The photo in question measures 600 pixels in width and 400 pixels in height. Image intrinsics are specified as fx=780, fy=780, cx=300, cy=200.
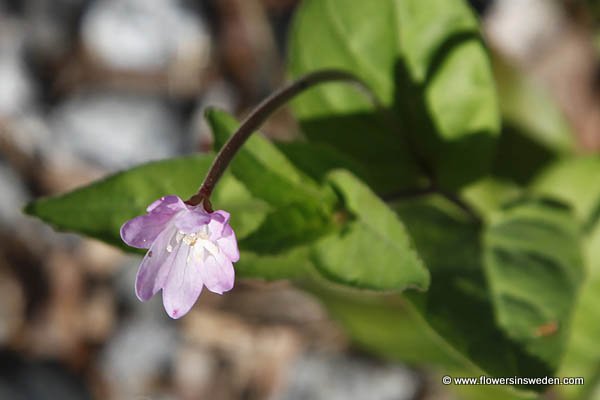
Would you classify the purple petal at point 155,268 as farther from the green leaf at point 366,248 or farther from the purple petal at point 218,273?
the green leaf at point 366,248

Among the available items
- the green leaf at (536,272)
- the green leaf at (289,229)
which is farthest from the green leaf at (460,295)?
the green leaf at (289,229)

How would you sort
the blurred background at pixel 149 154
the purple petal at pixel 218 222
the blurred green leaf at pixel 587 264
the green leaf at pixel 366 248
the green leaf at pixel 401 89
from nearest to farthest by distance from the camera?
the purple petal at pixel 218 222
the green leaf at pixel 366 248
the green leaf at pixel 401 89
the blurred green leaf at pixel 587 264
the blurred background at pixel 149 154

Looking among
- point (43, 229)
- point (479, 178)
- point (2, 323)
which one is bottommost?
point (479, 178)

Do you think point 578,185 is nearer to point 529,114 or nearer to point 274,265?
point 529,114

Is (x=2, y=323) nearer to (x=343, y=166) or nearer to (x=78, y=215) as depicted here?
(x=78, y=215)

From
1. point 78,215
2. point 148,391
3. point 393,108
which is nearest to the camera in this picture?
point 78,215

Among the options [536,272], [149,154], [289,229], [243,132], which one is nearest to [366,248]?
[289,229]

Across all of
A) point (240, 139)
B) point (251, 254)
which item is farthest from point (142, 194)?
point (240, 139)
